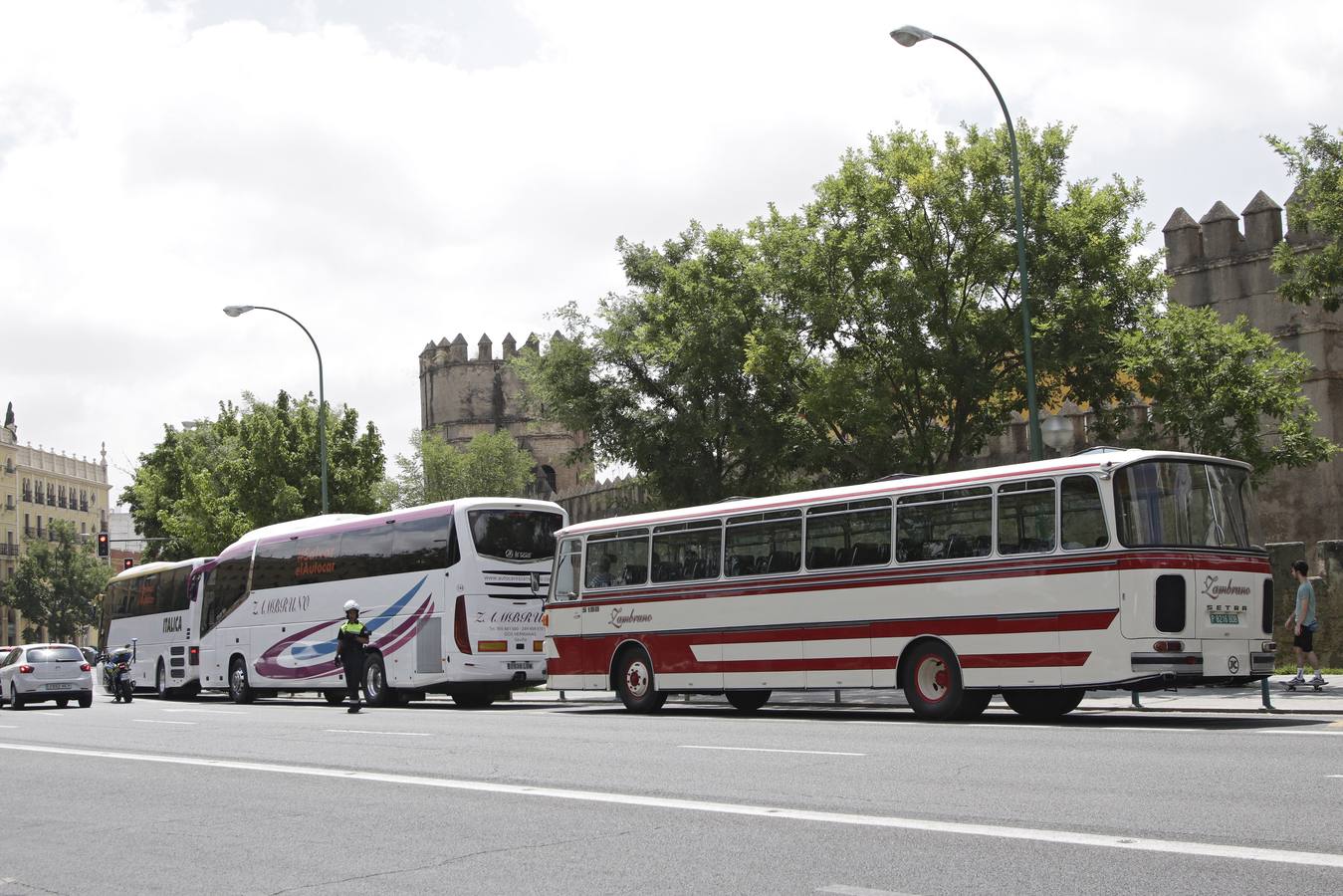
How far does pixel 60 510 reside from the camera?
130875mm

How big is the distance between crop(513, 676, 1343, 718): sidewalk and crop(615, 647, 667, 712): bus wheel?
2144 mm

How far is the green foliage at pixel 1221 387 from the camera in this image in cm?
2573

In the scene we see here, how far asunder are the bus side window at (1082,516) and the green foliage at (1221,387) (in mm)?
Answer: 9522

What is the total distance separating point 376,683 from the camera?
28.7 metres

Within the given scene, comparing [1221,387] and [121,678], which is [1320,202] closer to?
[1221,387]

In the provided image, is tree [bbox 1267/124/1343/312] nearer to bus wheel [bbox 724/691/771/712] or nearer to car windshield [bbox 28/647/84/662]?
bus wheel [bbox 724/691/771/712]

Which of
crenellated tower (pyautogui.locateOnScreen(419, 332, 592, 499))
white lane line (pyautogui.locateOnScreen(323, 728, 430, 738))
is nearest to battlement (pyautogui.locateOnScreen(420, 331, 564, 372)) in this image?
crenellated tower (pyautogui.locateOnScreen(419, 332, 592, 499))

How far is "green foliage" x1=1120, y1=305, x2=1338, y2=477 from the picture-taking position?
2573 cm

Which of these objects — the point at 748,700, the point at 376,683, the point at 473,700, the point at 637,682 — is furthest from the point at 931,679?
the point at 473,700

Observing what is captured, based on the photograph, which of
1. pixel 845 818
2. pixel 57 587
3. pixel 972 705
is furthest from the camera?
pixel 57 587

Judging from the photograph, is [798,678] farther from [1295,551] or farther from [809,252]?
[809,252]

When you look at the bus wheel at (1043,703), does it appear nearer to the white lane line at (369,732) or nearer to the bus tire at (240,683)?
the white lane line at (369,732)

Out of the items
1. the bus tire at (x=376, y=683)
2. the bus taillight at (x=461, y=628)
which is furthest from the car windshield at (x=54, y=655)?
the bus taillight at (x=461, y=628)

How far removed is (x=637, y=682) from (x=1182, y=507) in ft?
29.7
